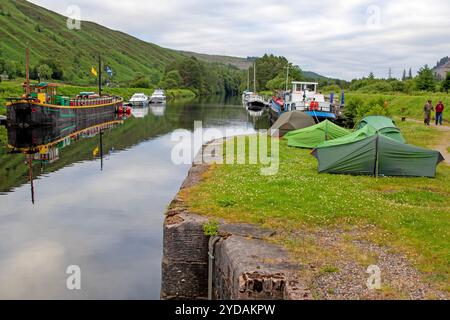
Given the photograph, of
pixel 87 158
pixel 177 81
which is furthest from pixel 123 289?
pixel 177 81

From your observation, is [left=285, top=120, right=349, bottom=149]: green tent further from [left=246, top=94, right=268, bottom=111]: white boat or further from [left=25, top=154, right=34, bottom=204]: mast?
[left=246, top=94, right=268, bottom=111]: white boat

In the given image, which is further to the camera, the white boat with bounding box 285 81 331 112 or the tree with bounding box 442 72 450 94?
the tree with bounding box 442 72 450 94

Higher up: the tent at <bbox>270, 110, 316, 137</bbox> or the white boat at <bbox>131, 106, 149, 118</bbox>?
the tent at <bbox>270, 110, 316, 137</bbox>

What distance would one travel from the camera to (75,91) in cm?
8694

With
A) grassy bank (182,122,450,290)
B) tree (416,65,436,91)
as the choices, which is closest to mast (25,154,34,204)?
grassy bank (182,122,450,290)

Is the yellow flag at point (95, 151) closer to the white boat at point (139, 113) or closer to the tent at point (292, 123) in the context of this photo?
the tent at point (292, 123)

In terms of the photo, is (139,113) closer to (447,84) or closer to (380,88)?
(380,88)

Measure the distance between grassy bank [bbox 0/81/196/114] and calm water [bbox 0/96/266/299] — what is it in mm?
29532

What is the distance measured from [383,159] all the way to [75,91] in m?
77.4

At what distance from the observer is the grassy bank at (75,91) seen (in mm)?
59375

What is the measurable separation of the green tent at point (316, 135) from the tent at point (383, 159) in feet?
25.7

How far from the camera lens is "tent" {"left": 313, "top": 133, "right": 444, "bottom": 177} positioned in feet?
58.7

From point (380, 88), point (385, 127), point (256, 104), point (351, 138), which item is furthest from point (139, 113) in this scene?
point (351, 138)

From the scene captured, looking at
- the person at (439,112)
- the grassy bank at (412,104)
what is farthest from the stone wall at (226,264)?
the grassy bank at (412,104)
